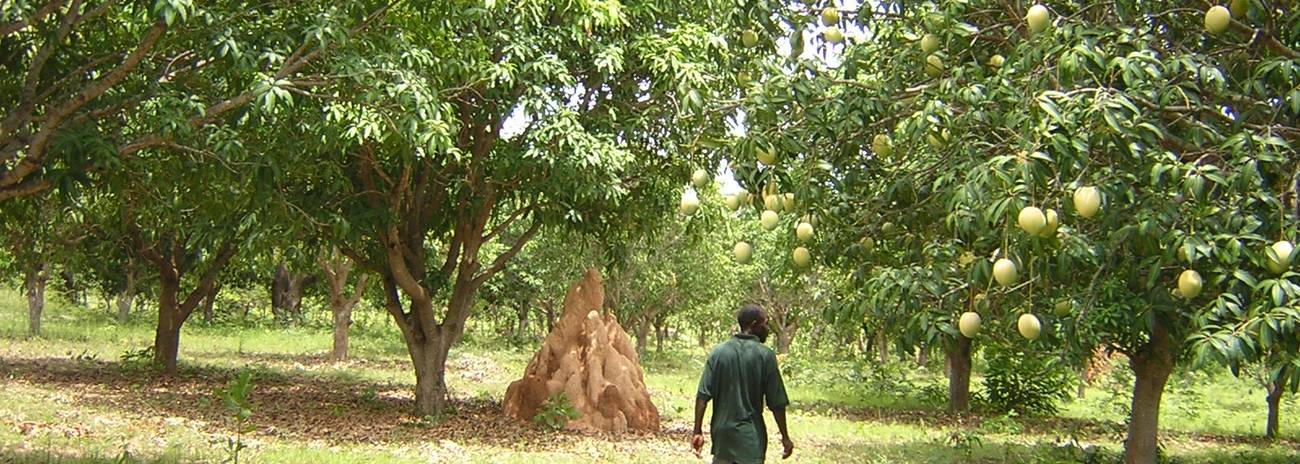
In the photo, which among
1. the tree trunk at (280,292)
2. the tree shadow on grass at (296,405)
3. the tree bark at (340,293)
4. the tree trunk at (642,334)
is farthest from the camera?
the tree trunk at (280,292)

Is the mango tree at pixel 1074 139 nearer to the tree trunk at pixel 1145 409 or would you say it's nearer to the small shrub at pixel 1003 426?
the tree trunk at pixel 1145 409

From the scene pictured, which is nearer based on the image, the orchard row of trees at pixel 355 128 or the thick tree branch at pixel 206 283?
the orchard row of trees at pixel 355 128

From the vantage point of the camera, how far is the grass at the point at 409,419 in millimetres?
10531

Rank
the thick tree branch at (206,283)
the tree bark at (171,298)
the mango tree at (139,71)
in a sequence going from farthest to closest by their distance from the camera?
the tree bark at (171,298) < the thick tree branch at (206,283) < the mango tree at (139,71)

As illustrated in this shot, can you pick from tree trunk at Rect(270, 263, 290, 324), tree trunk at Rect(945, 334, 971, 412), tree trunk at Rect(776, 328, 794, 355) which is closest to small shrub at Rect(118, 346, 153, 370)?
tree trunk at Rect(945, 334, 971, 412)

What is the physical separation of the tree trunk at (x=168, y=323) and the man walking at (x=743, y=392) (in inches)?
560

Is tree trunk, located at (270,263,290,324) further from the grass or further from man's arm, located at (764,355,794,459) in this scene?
man's arm, located at (764,355,794,459)

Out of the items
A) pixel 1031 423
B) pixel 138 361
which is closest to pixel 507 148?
pixel 138 361

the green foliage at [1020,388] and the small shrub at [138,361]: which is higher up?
the green foliage at [1020,388]

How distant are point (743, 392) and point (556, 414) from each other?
7.45m

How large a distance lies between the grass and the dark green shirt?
3887 mm

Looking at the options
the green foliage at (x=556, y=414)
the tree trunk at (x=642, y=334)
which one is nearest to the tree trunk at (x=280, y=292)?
the tree trunk at (x=642, y=334)

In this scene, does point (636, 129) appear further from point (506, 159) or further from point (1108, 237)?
point (1108, 237)

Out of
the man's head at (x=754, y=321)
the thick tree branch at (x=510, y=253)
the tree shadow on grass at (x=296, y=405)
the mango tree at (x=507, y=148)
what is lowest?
the tree shadow on grass at (x=296, y=405)
